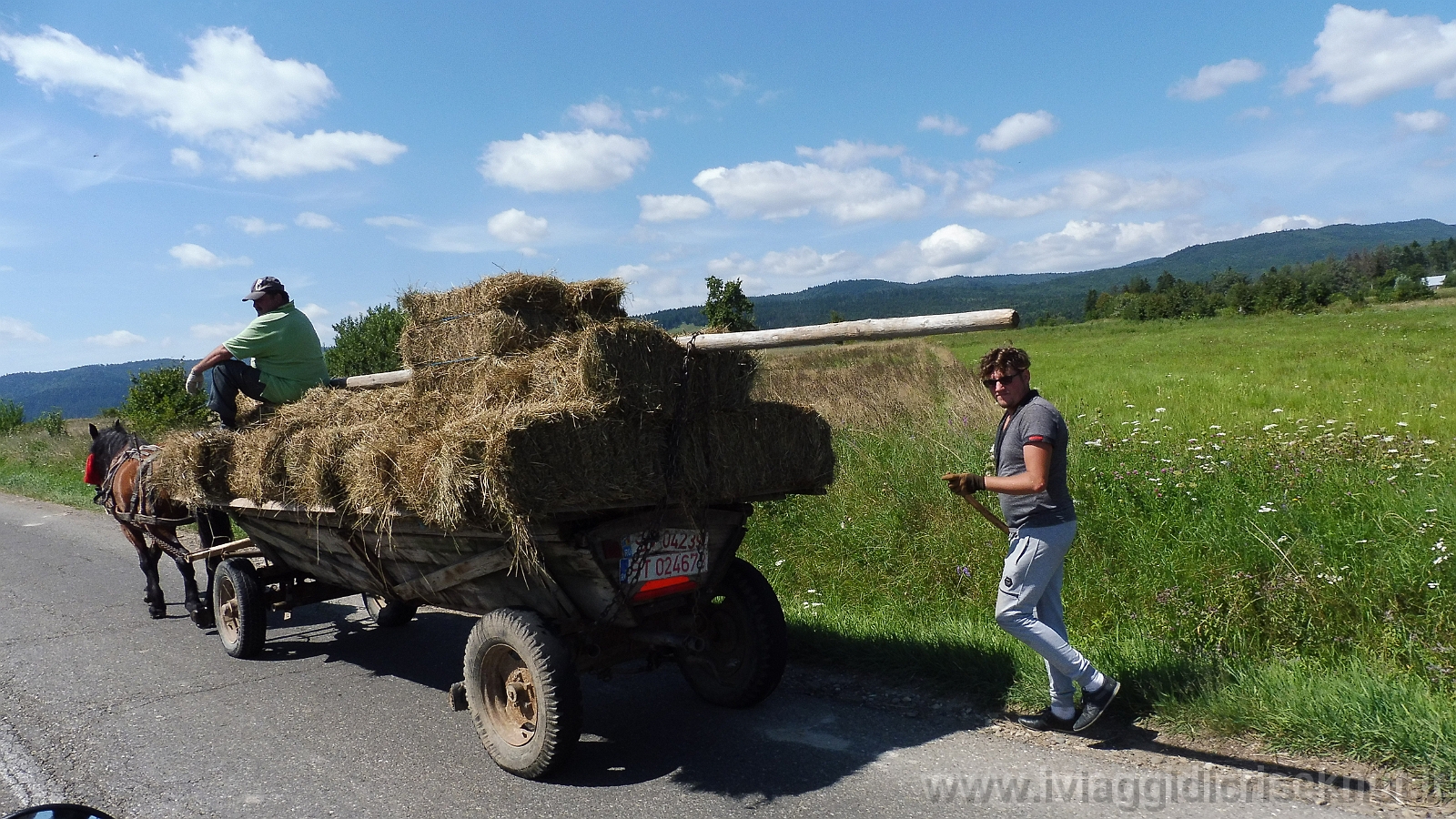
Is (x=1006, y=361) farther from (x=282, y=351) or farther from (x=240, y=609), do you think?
(x=240, y=609)

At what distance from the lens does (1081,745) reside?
4004mm

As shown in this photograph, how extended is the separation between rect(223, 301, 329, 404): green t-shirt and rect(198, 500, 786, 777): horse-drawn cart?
1.45 meters

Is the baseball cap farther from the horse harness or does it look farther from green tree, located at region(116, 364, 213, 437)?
green tree, located at region(116, 364, 213, 437)

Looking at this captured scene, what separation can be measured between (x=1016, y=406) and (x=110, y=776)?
4.61 metres

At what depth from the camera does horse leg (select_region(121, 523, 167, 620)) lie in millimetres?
7473

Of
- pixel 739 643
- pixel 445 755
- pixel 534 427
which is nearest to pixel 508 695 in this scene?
pixel 445 755

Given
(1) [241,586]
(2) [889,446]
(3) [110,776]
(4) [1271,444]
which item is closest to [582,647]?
(3) [110,776]

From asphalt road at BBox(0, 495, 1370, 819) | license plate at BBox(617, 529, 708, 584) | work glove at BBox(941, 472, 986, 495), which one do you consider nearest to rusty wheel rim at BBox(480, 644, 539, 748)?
asphalt road at BBox(0, 495, 1370, 819)

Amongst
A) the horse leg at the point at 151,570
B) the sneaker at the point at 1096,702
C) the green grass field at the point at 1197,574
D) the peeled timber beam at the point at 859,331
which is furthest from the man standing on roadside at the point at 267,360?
the sneaker at the point at 1096,702

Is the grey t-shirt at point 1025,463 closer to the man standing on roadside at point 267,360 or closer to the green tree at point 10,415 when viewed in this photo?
the man standing on roadside at point 267,360

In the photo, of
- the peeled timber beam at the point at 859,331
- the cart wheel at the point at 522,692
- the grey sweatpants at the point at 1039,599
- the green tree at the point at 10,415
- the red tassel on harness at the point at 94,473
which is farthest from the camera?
the green tree at the point at 10,415

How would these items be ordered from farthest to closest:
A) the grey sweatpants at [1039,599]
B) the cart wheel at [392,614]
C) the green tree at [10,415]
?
1. the green tree at [10,415]
2. the cart wheel at [392,614]
3. the grey sweatpants at [1039,599]

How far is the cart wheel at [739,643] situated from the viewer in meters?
4.68

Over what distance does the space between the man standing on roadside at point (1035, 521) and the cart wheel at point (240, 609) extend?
4789 millimetres
